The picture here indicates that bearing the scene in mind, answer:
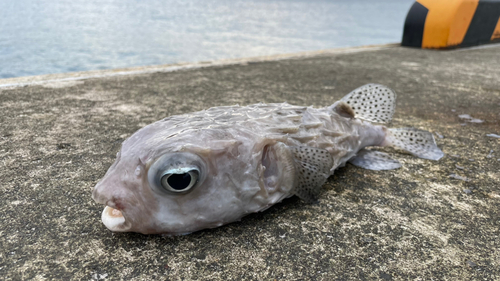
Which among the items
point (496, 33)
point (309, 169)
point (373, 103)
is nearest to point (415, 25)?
point (496, 33)

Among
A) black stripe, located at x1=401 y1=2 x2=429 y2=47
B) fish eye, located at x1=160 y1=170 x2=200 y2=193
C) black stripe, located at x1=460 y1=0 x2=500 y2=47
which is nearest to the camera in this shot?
fish eye, located at x1=160 y1=170 x2=200 y2=193

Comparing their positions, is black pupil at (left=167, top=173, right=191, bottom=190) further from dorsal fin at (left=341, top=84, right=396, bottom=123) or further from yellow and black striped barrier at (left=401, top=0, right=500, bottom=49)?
yellow and black striped barrier at (left=401, top=0, right=500, bottom=49)

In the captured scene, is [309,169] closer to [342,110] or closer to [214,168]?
[214,168]

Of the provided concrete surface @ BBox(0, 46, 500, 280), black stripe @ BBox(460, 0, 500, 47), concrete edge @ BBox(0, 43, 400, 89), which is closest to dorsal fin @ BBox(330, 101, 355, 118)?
concrete surface @ BBox(0, 46, 500, 280)

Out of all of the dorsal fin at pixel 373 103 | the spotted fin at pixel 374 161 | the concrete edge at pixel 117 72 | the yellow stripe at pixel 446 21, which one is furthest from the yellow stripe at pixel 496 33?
the spotted fin at pixel 374 161

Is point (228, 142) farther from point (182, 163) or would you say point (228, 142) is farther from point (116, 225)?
point (116, 225)

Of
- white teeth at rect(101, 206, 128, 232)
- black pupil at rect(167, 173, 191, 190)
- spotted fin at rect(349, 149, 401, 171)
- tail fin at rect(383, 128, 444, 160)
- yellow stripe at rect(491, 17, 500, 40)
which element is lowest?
spotted fin at rect(349, 149, 401, 171)
